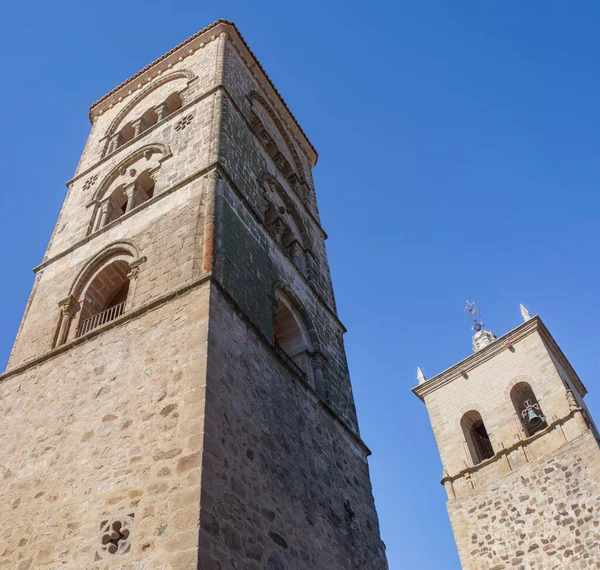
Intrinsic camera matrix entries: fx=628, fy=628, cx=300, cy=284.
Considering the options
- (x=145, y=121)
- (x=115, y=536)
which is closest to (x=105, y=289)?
(x=115, y=536)

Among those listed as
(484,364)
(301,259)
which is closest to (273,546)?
(301,259)

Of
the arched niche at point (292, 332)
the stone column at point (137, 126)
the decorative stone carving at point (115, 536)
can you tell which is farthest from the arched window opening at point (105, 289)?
the stone column at point (137, 126)

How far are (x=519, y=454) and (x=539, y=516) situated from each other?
1966 millimetres

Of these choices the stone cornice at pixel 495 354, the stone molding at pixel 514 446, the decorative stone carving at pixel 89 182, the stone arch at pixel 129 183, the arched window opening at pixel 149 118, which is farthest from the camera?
the stone cornice at pixel 495 354

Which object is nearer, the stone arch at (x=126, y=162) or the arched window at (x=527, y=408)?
the stone arch at (x=126, y=162)

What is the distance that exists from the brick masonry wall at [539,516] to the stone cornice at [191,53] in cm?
1098

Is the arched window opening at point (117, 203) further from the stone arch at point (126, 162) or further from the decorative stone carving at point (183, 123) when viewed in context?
the decorative stone carving at point (183, 123)

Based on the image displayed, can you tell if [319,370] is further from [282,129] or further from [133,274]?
[282,129]

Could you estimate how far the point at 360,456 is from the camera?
9656 mm

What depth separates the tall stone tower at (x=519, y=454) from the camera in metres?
15.2

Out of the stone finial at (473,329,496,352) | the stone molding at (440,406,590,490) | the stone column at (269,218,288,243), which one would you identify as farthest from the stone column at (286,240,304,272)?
the stone finial at (473,329,496,352)

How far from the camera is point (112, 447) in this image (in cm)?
659

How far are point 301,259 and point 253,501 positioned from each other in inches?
259

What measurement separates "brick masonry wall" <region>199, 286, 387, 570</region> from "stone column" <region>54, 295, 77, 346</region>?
3.06m
